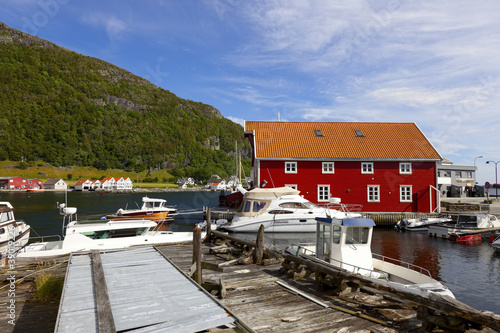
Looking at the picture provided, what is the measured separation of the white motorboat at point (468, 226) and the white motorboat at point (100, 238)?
70.9ft

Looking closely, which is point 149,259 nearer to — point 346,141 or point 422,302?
point 422,302

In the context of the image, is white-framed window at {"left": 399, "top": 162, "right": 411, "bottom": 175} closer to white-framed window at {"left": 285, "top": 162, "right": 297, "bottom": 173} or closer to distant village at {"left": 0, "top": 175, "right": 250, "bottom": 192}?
white-framed window at {"left": 285, "top": 162, "right": 297, "bottom": 173}

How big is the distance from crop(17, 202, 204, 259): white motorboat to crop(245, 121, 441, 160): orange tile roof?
17382 millimetres

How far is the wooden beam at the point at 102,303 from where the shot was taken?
5.27 m

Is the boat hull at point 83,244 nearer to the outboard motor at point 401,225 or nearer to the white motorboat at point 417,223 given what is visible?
the outboard motor at point 401,225

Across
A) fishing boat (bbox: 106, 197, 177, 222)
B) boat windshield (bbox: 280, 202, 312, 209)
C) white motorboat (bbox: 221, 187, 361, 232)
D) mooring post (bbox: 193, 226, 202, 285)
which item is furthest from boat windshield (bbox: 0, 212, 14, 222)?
boat windshield (bbox: 280, 202, 312, 209)

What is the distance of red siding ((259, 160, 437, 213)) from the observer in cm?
3544

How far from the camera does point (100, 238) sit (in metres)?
19.0

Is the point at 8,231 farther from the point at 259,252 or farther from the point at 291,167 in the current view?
the point at 291,167

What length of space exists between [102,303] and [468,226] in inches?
1241

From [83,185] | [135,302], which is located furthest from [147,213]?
[83,185]

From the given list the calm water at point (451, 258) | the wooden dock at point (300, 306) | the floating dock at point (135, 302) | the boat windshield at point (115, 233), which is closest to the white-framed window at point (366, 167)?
the calm water at point (451, 258)

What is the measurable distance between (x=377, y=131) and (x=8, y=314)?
38883 mm

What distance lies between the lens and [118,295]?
22.7 ft
